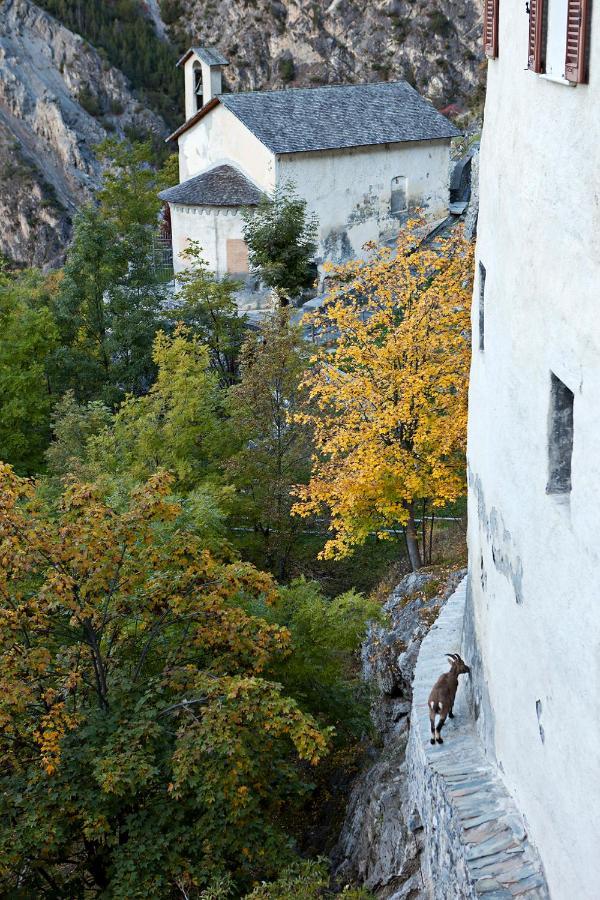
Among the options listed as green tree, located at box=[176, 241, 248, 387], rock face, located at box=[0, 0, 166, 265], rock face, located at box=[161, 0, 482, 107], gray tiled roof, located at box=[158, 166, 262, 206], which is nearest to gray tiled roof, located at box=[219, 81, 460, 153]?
gray tiled roof, located at box=[158, 166, 262, 206]

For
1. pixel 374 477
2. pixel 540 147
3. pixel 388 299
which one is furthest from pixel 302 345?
pixel 540 147

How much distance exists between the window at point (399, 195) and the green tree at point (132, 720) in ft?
107

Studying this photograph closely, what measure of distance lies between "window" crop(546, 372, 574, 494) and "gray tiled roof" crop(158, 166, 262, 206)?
32.9m

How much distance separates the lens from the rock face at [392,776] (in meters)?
12.7

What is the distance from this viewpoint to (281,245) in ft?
122

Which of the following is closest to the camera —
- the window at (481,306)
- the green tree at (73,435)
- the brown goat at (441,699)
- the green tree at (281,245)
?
the window at (481,306)

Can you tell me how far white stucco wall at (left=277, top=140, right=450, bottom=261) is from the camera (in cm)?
4103

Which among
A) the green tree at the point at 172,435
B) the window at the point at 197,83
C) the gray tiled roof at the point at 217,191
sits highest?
the window at the point at 197,83

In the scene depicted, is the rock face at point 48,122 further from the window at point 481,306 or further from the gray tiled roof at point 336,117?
the window at point 481,306

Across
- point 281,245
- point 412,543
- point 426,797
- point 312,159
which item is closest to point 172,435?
point 412,543

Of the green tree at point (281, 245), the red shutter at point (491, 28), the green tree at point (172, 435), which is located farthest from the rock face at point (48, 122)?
the red shutter at point (491, 28)

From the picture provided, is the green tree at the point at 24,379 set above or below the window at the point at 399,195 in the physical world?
below

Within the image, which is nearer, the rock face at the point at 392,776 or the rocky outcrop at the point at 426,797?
the rocky outcrop at the point at 426,797

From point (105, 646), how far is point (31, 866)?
121 inches
